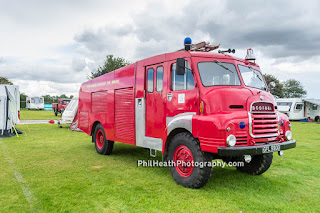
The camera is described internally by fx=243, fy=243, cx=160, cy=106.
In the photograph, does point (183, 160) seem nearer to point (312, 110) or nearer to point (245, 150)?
point (245, 150)

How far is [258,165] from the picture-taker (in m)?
5.77

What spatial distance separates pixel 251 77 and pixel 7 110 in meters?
11.7

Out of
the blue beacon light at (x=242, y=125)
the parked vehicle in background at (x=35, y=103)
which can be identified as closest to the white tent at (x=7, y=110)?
the blue beacon light at (x=242, y=125)

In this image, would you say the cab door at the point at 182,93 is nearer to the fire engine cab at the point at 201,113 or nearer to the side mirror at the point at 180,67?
the fire engine cab at the point at 201,113

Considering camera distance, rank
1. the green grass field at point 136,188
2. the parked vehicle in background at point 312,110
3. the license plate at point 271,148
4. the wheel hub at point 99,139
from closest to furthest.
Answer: the green grass field at point 136,188
the license plate at point 271,148
the wheel hub at point 99,139
the parked vehicle in background at point 312,110

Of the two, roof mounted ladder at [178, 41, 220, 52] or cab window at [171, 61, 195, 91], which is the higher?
roof mounted ladder at [178, 41, 220, 52]

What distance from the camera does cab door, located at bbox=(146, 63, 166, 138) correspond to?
5.71 metres

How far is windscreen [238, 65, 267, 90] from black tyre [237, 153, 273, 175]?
5.37ft

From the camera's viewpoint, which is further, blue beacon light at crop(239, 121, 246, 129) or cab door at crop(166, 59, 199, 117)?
cab door at crop(166, 59, 199, 117)

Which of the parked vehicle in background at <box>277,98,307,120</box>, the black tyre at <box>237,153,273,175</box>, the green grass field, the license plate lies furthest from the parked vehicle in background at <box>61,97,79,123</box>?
the parked vehicle in background at <box>277,98,307,120</box>

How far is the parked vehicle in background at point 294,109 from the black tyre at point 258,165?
1009 inches

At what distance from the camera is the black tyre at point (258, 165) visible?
5.64 m

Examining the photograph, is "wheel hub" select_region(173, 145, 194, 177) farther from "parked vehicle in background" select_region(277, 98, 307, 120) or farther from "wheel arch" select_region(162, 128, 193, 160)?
"parked vehicle in background" select_region(277, 98, 307, 120)

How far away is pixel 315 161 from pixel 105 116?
6.69m
